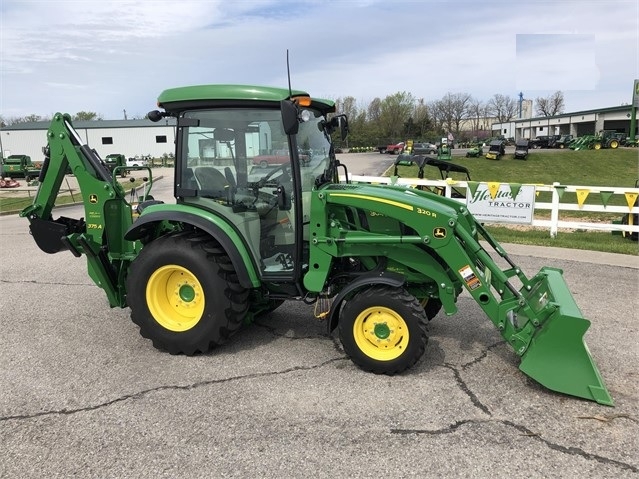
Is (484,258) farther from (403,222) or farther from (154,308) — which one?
(154,308)

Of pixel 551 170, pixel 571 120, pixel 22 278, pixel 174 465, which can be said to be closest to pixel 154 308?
pixel 174 465

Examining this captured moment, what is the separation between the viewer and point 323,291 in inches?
177

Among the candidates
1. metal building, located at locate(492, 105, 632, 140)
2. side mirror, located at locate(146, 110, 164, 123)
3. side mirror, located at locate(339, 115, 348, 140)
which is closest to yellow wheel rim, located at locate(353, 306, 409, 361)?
side mirror, located at locate(339, 115, 348, 140)

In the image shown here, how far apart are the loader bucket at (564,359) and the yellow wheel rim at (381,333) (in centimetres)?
93

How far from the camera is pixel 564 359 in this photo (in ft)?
12.0

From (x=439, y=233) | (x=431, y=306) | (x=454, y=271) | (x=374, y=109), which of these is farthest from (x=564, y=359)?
(x=374, y=109)

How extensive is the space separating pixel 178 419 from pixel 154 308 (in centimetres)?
136

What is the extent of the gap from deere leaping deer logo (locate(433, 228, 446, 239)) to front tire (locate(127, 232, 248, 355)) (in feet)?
5.63

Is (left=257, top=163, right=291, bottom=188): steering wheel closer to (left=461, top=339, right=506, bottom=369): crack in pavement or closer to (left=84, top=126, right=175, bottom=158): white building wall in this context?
(left=461, top=339, right=506, bottom=369): crack in pavement

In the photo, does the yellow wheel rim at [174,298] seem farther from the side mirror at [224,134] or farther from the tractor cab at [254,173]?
the side mirror at [224,134]

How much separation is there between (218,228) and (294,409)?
1.66m

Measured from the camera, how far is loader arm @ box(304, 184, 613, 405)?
365 cm

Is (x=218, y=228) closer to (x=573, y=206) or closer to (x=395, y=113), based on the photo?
(x=573, y=206)

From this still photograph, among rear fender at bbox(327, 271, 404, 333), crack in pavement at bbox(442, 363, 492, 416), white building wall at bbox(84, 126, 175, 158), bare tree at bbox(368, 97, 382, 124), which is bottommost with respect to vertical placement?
crack in pavement at bbox(442, 363, 492, 416)
